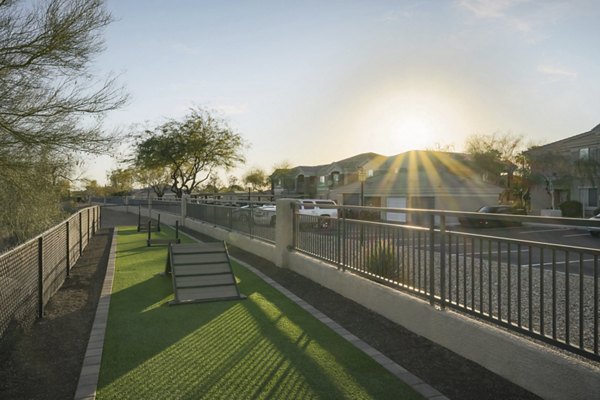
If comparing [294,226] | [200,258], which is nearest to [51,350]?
[200,258]

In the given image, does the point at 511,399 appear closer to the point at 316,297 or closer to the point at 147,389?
the point at 147,389

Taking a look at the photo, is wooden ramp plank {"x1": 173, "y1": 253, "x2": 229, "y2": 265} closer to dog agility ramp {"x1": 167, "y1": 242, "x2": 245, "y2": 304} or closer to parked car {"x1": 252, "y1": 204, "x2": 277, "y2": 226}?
dog agility ramp {"x1": 167, "y1": 242, "x2": 245, "y2": 304}

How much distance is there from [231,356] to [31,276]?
3.56 meters

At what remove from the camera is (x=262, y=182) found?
281 feet

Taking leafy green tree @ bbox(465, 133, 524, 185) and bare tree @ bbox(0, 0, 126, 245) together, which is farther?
leafy green tree @ bbox(465, 133, 524, 185)

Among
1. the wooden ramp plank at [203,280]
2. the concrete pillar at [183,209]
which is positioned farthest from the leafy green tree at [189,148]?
the wooden ramp plank at [203,280]

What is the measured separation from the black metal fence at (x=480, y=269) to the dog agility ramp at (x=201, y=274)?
1847mm

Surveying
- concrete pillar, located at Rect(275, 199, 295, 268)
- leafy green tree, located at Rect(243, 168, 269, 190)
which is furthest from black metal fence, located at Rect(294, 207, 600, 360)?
leafy green tree, located at Rect(243, 168, 269, 190)

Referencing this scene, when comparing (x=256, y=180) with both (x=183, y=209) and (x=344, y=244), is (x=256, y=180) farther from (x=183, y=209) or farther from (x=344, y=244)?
(x=344, y=244)

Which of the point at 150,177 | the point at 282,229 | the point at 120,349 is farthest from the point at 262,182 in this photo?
the point at 120,349

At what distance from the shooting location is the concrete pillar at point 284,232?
35.3 feet

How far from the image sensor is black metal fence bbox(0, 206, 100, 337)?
5719 millimetres

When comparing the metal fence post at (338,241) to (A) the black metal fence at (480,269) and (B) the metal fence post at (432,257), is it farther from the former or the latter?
(B) the metal fence post at (432,257)

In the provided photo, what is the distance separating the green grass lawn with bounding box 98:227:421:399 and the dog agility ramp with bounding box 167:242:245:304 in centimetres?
29
